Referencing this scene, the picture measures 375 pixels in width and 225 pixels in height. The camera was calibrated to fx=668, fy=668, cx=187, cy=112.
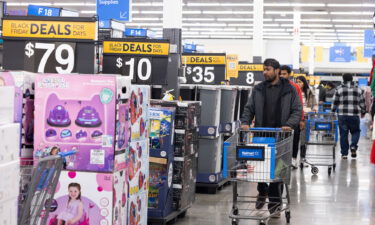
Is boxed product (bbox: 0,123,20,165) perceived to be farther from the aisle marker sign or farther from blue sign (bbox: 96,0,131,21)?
blue sign (bbox: 96,0,131,21)

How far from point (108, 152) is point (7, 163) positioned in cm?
188

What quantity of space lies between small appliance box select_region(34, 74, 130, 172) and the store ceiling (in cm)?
2027

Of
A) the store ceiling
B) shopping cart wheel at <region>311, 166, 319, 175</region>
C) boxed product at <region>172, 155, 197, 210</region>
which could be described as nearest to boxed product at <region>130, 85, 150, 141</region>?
boxed product at <region>172, 155, 197, 210</region>

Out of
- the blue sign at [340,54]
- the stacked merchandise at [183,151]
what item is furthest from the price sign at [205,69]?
the blue sign at [340,54]

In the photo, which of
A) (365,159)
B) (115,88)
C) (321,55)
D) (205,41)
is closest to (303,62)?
(321,55)

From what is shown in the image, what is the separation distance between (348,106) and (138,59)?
287 inches

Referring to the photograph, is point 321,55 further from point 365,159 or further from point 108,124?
point 108,124

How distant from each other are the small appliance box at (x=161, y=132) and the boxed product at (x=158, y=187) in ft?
0.26

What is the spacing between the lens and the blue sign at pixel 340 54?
39031 millimetres

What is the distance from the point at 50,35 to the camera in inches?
267

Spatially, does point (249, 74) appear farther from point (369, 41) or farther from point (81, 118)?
point (369, 41)

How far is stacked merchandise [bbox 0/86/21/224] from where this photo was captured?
2694 mm

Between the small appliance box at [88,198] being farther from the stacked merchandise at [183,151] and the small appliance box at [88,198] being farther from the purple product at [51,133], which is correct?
the stacked merchandise at [183,151]

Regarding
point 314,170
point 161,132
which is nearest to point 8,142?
point 161,132
